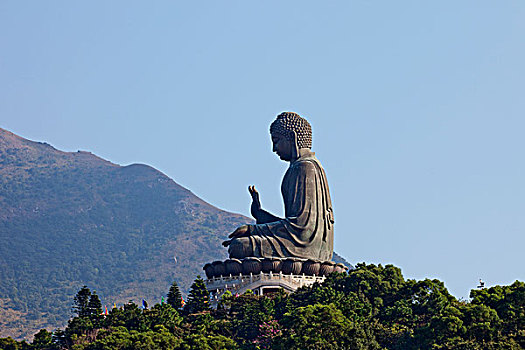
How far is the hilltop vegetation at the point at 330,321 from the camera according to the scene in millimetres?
29469

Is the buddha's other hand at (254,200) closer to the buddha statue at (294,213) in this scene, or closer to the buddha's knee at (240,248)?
the buddha statue at (294,213)

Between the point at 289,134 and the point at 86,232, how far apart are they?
89.8 meters

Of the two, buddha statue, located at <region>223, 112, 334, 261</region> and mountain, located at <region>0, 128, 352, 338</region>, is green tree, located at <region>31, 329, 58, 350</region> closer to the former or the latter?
buddha statue, located at <region>223, 112, 334, 261</region>

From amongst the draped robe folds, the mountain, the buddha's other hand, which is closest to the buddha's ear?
the draped robe folds

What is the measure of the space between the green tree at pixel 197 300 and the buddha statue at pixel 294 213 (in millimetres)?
4482

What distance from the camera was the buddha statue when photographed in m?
41.0

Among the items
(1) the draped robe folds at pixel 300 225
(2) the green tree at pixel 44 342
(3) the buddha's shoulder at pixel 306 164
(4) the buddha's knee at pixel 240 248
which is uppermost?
(3) the buddha's shoulder at pixel 306 164

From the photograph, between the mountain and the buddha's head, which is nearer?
→ the buddha's head

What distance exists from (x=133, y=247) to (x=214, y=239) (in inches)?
358

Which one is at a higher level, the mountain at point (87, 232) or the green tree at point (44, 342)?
the mountain at point (87, 232)

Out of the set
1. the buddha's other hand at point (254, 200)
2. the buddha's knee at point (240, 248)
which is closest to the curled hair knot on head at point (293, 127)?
the buddha's other hand at point (254, 200)

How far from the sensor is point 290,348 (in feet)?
96.3

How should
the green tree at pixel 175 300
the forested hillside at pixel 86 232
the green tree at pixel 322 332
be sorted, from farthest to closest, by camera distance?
the forested hillside at pixel 86 232 < the green tree at pixel 175 300 < the green tree at pixel 322 332

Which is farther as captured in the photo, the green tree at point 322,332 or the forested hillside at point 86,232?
the forested hillside at point 86,232
